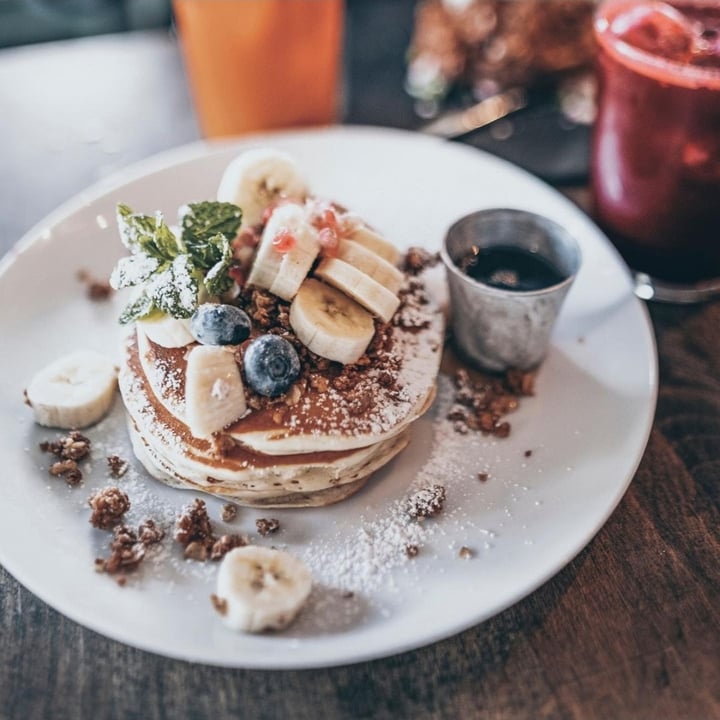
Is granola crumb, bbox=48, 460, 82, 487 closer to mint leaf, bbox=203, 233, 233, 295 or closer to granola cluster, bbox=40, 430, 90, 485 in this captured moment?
granola cluster, bbox=40, 430, 90, 485

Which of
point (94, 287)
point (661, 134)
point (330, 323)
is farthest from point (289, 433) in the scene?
point (661, 134)

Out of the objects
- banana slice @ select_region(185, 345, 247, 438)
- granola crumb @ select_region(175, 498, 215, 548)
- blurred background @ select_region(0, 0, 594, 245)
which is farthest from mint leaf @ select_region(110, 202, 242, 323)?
blurred background @ select_region(0, 0, 594, 245)

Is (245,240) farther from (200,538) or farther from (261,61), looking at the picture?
(261,61)

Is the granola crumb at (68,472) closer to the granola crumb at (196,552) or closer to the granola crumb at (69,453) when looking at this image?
the granola crumb at (69,453)

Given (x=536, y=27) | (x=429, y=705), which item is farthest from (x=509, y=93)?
(x=429, y=705)

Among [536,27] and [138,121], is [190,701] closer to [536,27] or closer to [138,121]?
[138,121]

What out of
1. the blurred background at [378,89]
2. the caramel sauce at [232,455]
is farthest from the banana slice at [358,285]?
the blurred background at [378,89]
